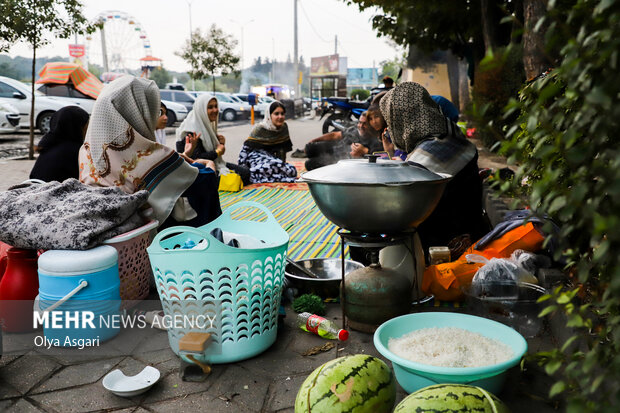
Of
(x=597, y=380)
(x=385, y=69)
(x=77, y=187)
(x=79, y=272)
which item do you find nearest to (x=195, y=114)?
(x=77, y=187)

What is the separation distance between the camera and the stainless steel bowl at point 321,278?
3146 mm

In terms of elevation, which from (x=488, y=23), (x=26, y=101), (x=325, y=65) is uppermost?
(x=325, y=65)

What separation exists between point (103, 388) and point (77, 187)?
4.20 feet

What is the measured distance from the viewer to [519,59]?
9391 millimetres

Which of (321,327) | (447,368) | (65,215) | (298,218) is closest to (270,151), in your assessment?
(298,218)

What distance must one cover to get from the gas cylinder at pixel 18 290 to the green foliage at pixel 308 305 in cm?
148

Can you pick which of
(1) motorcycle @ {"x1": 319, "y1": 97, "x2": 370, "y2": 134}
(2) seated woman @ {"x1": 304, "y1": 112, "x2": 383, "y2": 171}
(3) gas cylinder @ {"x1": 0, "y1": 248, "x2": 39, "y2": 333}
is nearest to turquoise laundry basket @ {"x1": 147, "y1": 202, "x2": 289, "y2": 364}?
(3) gas cylinder @ {"x1": 0, "y1": 248, "x2": 39, "y2": 333}

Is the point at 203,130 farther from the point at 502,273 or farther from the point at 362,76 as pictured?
the point at 362,76

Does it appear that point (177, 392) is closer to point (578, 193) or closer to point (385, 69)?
point (578, 193)

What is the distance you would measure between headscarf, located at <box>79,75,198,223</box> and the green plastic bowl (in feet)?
6.10

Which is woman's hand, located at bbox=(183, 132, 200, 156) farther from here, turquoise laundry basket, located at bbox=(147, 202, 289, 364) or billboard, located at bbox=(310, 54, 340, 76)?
billboard, located at bbox=(310, 54, 340, 76)

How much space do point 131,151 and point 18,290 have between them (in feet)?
3.44

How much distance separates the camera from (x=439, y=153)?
130 inches

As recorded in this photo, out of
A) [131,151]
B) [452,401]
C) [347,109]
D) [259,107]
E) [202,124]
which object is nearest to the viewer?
[452,401]
